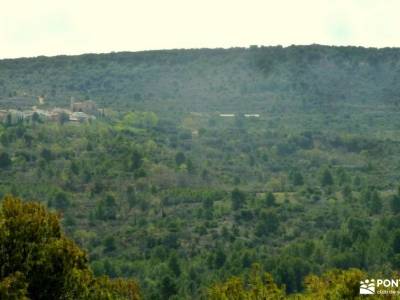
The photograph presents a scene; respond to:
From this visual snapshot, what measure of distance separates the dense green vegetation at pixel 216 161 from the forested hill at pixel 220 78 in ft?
0.72

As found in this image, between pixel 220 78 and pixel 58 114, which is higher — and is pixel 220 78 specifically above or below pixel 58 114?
above

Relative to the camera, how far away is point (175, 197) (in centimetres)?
7606

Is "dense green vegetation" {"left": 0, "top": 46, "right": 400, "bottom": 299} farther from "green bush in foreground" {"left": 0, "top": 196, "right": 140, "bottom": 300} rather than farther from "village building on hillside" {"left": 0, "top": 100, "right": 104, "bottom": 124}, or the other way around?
"green bush in foreground" {"left": 0, "top": 196, "right": 140, "bottom": 300}

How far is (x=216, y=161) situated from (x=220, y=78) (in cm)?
3308

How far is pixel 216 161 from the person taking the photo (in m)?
94.5

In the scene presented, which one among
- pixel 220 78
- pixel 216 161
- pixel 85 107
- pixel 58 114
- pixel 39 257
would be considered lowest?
pixel 216 161

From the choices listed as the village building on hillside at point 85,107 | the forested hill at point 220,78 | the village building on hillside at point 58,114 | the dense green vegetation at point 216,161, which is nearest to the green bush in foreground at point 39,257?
the dense green vegetation at point 216,161

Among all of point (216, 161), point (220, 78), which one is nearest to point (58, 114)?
point (216, 161)

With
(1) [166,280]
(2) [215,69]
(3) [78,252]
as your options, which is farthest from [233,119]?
(3) [78,252]

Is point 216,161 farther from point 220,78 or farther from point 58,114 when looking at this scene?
point 220,78

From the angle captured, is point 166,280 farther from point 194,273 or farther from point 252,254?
point 252,254

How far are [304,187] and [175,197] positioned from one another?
15.1 metres

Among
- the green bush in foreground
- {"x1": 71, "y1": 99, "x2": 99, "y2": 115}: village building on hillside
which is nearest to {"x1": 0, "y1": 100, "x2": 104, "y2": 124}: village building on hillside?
{"x1": 71, "y1": 99, "x2": 99, "y2": 115}: village building on hillside

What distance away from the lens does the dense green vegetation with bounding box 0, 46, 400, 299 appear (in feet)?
189
